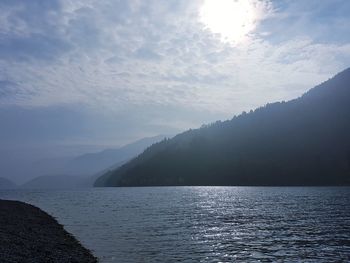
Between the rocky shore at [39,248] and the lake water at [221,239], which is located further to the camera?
the lake water at [221,239]

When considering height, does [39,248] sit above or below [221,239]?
above

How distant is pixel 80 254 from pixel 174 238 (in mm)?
15658

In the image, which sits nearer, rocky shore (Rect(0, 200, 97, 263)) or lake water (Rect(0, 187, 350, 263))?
rocky shore (Rect(0, 200, 97, 263))

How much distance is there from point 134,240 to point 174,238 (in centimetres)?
529

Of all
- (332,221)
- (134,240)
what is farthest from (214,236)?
(332,221)

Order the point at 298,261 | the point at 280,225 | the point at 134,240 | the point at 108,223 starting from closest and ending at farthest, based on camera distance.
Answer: the point at 298,261 → the point at 134,240 → the point at 280,225 → the point at 108,223

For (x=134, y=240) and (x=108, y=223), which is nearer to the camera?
(x=134, y=240)

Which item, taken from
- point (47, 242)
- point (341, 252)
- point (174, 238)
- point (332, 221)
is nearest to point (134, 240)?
point (174, 238)

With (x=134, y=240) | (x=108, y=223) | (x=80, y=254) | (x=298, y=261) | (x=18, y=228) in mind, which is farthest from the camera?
(x=108, y=223)

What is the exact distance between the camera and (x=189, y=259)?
128 feet

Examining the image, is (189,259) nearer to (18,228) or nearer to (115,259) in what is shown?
(115,259)

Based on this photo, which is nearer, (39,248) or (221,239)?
(39,248)

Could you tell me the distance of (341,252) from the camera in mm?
40906

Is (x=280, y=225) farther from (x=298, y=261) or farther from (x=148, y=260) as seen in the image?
(x=148, y=260)
